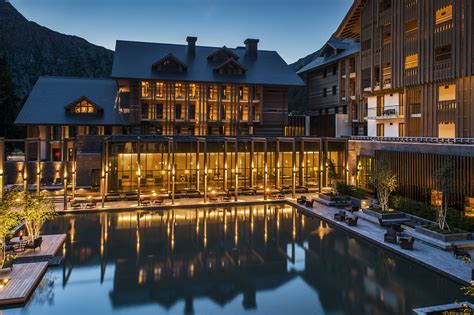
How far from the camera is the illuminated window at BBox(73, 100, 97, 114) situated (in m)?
39.4

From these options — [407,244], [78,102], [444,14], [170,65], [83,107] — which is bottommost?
[407,244]

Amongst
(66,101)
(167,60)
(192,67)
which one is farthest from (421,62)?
(66,101)

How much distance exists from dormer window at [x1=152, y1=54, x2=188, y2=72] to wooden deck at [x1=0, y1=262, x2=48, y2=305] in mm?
27828

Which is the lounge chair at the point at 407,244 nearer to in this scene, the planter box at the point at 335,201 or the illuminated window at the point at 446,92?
the planter box at the point at 335,201

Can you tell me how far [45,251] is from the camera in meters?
17.3

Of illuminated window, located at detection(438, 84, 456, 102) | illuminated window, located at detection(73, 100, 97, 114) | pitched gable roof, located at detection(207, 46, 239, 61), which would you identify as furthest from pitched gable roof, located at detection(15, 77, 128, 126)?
illuminated window, located at detection(438, 84, 456, 102)

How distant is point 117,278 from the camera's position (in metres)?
15.0

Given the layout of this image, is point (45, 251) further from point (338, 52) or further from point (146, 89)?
point (338, 52)

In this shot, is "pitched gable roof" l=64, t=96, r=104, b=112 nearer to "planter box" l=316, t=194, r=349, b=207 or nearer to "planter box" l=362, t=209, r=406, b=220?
"planter box" l=316, t=194, r=349, b=207

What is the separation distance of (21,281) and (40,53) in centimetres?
14016

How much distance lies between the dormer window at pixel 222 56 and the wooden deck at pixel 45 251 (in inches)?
→ 1151

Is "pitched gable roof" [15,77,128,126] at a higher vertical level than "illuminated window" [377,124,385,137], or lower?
higher

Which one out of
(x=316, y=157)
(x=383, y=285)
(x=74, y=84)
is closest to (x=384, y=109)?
(x=316, y=157)

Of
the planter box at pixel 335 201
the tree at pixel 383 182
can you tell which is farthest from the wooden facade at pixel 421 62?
the planter box at pixel 335 201
